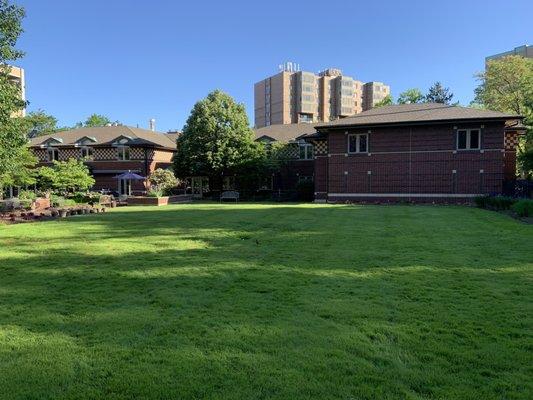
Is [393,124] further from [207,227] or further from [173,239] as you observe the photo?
[173,239]

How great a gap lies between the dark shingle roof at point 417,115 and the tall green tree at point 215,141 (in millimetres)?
9136

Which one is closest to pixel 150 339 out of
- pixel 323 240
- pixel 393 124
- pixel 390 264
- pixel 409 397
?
pixel 409 397

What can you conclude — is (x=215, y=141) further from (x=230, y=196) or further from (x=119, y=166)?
(x=119, y=166)

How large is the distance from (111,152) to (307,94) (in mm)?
104568

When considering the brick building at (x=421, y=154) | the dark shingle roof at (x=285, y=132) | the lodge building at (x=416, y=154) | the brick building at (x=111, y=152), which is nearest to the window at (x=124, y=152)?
the brick building at (x=111, y=152)

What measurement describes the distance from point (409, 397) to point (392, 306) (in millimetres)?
2076

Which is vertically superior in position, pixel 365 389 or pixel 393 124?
pixel 393 124

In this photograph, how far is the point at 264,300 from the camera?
5.35 m

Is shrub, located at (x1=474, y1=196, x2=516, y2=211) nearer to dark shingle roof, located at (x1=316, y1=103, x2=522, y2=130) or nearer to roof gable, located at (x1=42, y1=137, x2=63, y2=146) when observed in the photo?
dark shingle roof, located at (x1=316, y1=103, x2=522, y2=130)

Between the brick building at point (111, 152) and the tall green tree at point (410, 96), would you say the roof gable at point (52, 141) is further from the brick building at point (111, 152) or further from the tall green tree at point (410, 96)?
the tall green tree at point (410, 96)

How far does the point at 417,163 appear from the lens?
28438 mm

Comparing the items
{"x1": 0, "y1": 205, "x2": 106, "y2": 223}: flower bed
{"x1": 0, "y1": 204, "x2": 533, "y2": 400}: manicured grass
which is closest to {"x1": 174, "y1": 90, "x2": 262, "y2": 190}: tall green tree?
{"x1": 0, "y1": 205, "x2": 106, "y2": 223}: flower bed

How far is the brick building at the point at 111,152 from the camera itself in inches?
1705

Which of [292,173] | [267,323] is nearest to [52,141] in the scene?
[292,173]
